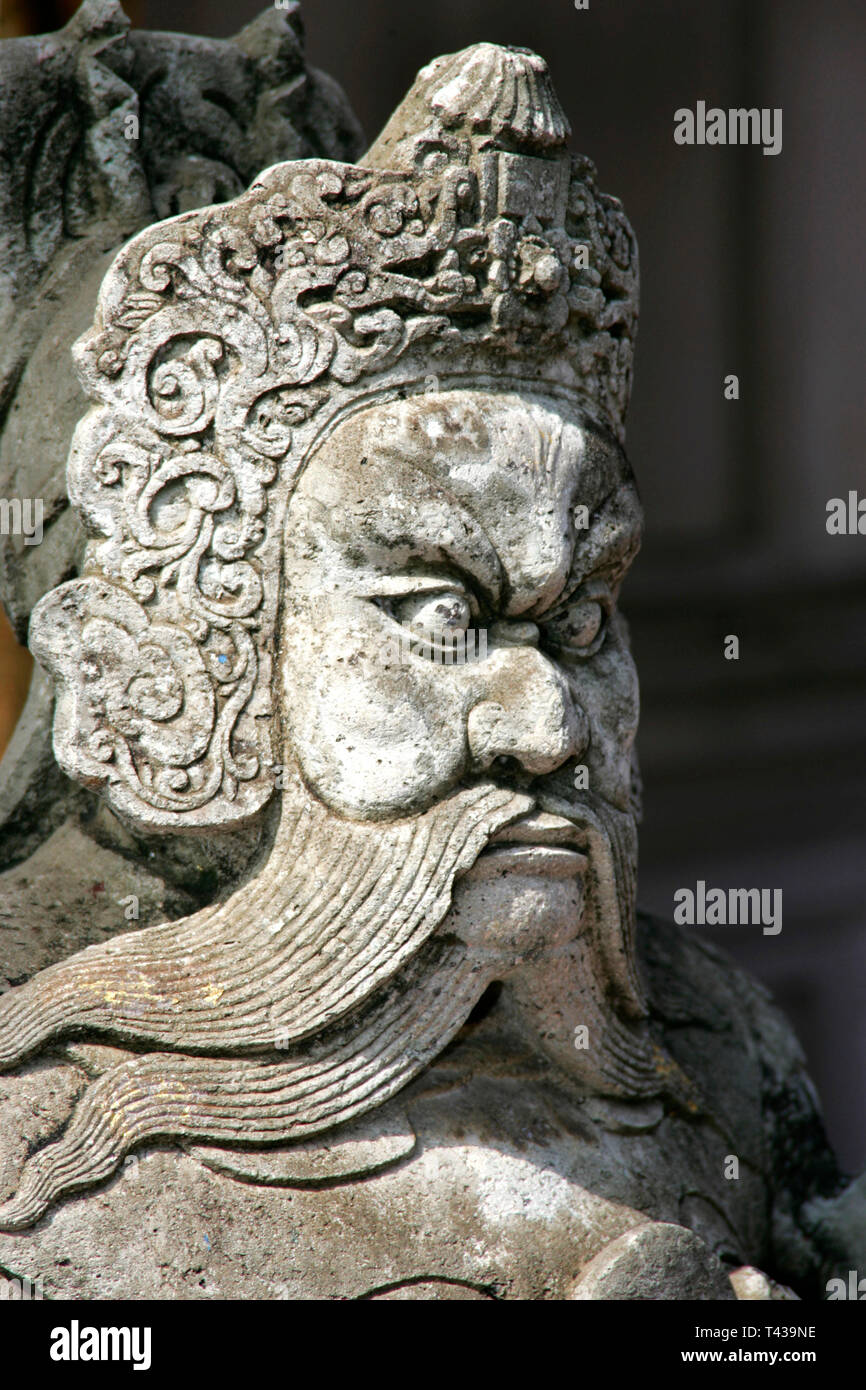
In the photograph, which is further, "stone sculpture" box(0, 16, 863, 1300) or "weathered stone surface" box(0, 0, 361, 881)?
"weathered stone surface" box(0, 0, 361, 881)

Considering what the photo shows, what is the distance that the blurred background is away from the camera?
5.19m

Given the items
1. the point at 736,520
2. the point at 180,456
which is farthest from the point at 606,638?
the point at 736,520

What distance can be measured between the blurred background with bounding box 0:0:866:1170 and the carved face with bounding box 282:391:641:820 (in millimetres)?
2925

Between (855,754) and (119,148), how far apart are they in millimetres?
3664

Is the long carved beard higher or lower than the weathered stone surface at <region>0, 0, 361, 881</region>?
lower

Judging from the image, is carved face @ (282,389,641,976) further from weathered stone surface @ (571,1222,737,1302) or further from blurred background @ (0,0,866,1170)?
→ blurred background @ (0,0,866,1170)

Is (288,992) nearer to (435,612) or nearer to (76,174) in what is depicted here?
(435,612)

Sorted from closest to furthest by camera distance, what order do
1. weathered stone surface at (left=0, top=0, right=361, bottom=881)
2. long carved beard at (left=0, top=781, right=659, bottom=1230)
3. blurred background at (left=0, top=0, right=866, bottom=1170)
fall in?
long carved beard at (left=0, top=781, right=659, bottom=1230) < weathered stone surface at (left=0, top=0, right=361, bottom=881) < blurred background at (left=0, top=0, right=866, bottom=1170)

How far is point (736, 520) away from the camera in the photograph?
5.57m

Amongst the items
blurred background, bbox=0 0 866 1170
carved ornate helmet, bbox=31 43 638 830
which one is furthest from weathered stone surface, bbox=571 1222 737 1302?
blurred background, bbox=0 0 866 1170

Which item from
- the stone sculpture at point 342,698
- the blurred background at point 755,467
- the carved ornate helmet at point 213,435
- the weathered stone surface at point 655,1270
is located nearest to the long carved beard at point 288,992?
the stone sculpture at point 342,698

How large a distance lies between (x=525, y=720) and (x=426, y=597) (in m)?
0.24

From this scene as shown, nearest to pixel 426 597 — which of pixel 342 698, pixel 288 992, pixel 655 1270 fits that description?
pixel 342 698
